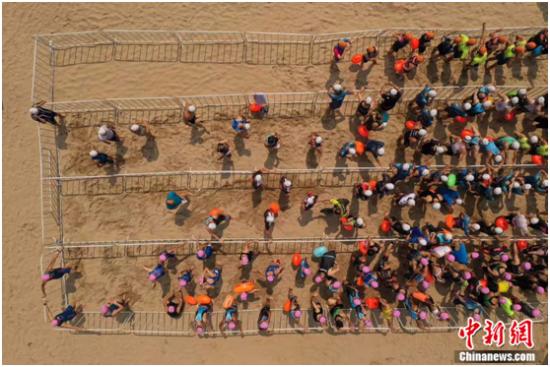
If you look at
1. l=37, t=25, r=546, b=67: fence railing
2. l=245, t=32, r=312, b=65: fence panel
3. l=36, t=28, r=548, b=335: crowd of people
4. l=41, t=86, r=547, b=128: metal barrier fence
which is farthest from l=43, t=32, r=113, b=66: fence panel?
l=245, t=32, r=312, b=65: fence panel

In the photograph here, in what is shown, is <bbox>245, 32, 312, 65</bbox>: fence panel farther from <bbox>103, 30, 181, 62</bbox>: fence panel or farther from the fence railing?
<bbox>103, 30, 181, 62</bbox>: fence panel

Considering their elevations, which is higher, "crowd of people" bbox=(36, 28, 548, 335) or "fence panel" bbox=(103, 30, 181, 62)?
"fence panel" bbox=(103, 30, 181, 62)

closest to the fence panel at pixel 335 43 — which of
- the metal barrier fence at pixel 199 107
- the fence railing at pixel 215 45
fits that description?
the fence railing at pixel 215 45

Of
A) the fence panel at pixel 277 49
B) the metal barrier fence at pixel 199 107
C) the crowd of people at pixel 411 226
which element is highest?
the fence panel at pixel 277 49

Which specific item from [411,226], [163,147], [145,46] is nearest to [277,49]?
[145,46]

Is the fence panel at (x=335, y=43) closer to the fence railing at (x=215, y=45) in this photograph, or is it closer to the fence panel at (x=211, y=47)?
the fence railing at (x=215, y=45)

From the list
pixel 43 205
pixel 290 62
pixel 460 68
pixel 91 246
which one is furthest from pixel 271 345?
pixel 460 68
